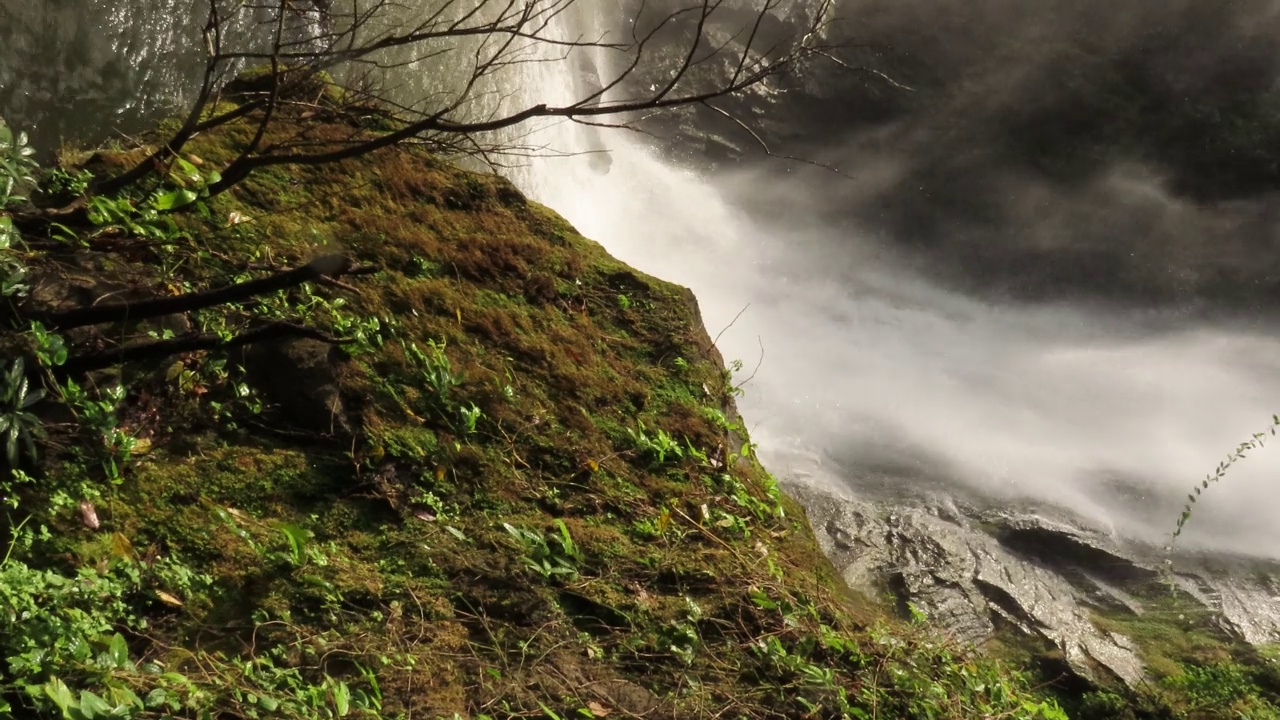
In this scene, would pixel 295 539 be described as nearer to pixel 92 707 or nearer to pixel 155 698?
pixel 155 698

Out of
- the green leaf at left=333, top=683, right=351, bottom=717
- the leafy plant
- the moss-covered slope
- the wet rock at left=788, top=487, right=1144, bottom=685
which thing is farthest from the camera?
the wet rock at left=788, top=487, right=1144, bottom=685

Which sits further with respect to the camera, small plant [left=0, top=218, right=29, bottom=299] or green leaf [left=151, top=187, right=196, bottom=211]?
green leaf [left=151, top=187, right=196, bottom=211]

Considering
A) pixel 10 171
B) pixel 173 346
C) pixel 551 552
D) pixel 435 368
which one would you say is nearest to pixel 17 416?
pixel 173 346

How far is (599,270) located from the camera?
14.1ft

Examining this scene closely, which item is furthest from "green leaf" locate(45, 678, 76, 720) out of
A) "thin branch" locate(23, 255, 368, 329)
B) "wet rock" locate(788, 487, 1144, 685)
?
"wet rock" locate(788, 487, 1144, 685)

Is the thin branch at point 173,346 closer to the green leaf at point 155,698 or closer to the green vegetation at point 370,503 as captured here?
the green vegetation at point 370,503

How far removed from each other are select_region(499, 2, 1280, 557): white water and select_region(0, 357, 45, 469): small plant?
5.35 metres

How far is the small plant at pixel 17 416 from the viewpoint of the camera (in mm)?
1953

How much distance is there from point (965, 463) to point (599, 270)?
5837mm

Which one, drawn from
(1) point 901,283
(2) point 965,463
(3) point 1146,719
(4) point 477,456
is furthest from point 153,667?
(1) point 901,283

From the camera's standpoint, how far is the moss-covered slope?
193 centimetres

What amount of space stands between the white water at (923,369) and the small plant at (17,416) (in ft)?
17.5

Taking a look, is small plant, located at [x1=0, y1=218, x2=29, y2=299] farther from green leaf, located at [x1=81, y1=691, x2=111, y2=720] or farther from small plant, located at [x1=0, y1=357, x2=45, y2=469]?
green leaf, located at [x1=81, y1=691, x2=111, y2=720]

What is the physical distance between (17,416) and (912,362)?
996 cm
